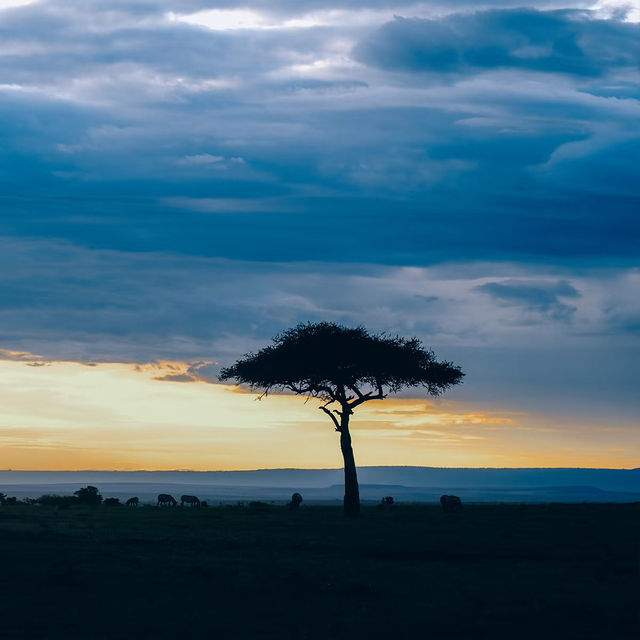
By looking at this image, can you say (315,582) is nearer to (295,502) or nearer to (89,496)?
(295,502)

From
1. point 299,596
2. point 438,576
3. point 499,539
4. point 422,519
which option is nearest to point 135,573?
point 299,596

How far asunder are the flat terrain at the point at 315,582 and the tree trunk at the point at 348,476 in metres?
13.5

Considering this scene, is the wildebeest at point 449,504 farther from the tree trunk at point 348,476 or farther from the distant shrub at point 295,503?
the distant shrub at point 295,503

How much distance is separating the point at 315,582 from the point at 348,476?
3546 cm

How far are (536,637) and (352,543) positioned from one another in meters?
18.6

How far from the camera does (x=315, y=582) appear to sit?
85.3 feet

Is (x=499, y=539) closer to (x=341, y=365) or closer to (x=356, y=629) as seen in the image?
(x=356, y=629)

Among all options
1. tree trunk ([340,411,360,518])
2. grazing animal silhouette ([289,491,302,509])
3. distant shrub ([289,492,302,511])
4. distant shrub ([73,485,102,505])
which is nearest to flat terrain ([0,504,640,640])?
tree trunk ([340,411,360,518])

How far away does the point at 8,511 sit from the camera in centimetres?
5562

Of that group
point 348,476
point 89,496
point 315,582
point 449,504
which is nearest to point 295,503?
point 348,476

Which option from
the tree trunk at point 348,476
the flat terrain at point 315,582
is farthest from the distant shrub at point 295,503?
the flat terrain at point 315,582

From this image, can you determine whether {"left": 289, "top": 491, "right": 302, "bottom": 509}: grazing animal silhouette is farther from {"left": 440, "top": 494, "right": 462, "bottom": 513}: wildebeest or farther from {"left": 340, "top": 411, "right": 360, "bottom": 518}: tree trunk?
{"left": 440, "top": 494, "right": 462, "bottom": 513}: wildebeest

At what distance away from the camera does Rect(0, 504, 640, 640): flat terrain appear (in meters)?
20.1

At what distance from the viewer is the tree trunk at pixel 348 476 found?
2331 inches
